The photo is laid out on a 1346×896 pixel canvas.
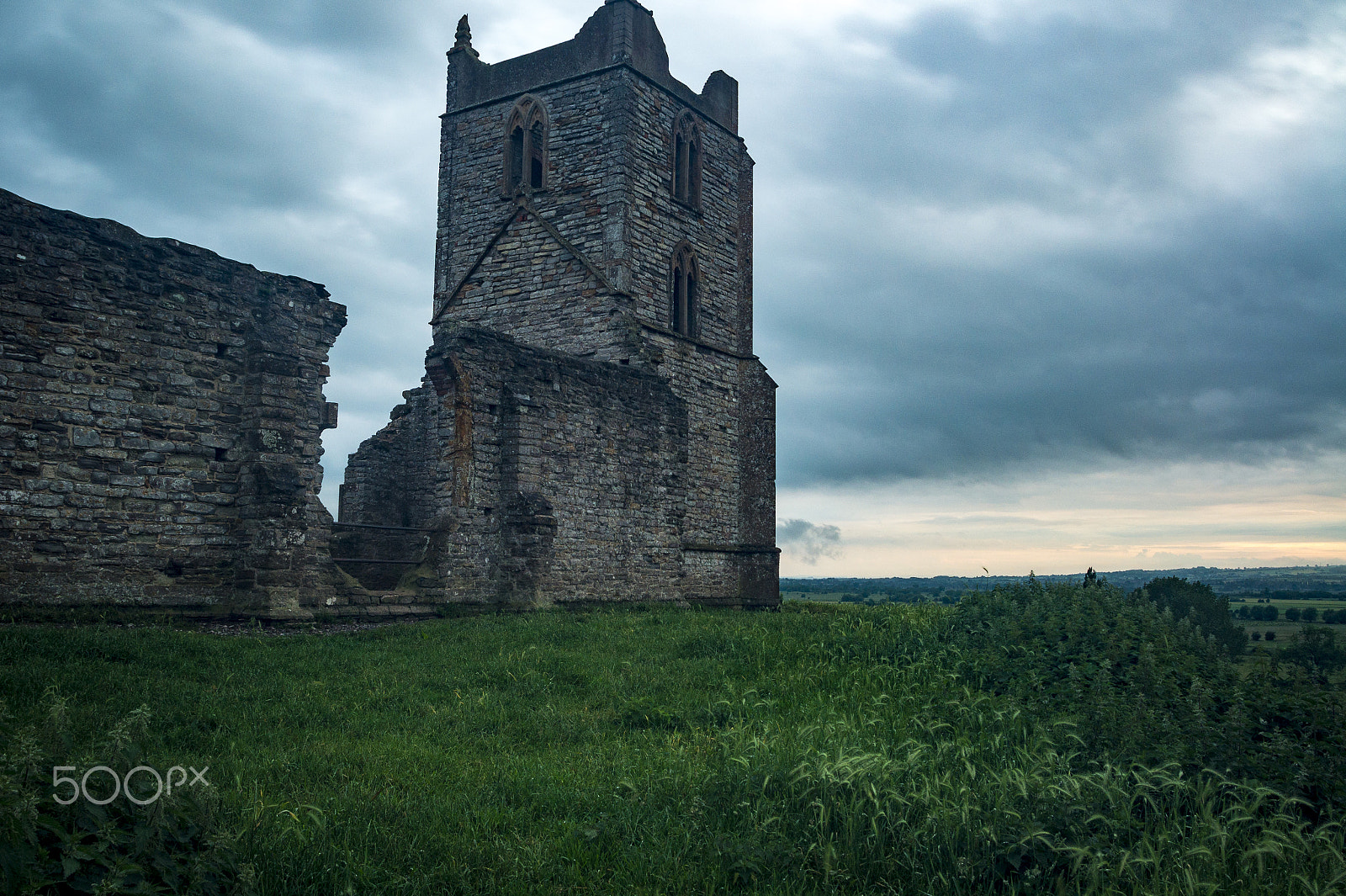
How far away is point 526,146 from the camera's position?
79.4 feet

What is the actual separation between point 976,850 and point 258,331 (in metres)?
11.8

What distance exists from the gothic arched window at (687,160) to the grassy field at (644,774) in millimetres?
17301

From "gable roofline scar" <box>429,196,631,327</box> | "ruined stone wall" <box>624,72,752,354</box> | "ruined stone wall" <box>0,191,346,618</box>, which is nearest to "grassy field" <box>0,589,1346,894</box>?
"ruined stone wall" <box>0,191,346,618</box>

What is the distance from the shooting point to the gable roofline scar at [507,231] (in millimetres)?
22125

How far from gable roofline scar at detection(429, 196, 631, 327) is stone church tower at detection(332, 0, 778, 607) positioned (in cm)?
6

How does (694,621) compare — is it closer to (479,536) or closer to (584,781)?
(479,536)

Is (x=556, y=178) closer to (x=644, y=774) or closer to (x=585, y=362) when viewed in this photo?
(x=585, y=362)

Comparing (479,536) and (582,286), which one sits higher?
(582,286)

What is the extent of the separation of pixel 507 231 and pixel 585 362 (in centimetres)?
731

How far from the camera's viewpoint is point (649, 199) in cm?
2336

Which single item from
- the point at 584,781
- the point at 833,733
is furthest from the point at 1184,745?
the point at 584,781

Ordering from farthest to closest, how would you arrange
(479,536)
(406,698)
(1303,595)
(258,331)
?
(1303,595) → (479,536) → (258,331) → (406,698)

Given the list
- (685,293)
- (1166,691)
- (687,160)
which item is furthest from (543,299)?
(1166,691)

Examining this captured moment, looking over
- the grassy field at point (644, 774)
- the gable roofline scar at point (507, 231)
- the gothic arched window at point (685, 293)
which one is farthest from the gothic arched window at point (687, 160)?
the grassy field at point (644, 774)
